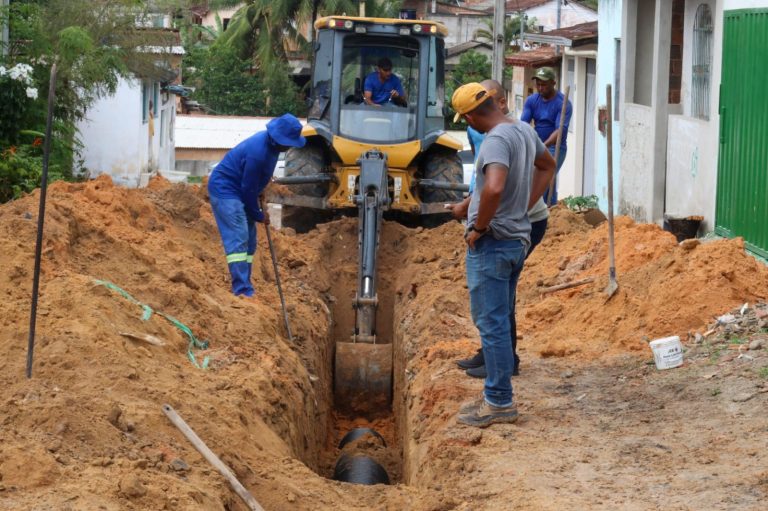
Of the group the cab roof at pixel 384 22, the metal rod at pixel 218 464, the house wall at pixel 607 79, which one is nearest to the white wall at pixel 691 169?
the house wall at pixel 607 79

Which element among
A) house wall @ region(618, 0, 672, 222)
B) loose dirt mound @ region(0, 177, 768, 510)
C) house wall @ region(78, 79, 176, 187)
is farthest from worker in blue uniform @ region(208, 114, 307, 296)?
house wall @ region(78, 79, 176, 187)

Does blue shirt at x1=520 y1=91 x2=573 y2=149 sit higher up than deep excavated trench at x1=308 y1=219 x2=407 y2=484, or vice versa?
blue shirt at x1=520 y1=91 x2=573 y2=149

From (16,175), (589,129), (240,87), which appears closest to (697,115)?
(589,129)

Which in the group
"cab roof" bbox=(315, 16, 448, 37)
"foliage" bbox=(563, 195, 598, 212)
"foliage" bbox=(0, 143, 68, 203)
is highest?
"cab roof" bbox=(315, 16, 448, 37)

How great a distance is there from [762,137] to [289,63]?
39.1 m

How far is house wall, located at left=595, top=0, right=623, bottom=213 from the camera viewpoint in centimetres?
1859

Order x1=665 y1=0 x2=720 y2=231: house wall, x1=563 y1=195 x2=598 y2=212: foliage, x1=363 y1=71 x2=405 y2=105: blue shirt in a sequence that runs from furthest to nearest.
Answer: x1=563 y1=195 x2=598 y2=212: foliage < x1=363 y1=71 x2=405 y2=105: blue shirt < x1=665 y1=0 x2=720 y2=231: house wall

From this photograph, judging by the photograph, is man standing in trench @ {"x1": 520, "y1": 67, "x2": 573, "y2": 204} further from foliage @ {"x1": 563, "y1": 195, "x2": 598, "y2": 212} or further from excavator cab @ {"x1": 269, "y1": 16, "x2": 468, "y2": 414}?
foliage @ {"x1": 563, "y1": 195, "x2": 598, "y2": 212}

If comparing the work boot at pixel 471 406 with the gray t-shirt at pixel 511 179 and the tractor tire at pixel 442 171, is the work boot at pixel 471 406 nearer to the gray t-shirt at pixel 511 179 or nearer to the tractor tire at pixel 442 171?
the gray t-shirt at pixel 511 179

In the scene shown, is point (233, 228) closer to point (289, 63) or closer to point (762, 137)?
point (762, 137)

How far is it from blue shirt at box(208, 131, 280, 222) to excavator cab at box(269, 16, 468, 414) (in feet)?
9.60

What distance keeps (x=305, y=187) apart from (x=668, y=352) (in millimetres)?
7359

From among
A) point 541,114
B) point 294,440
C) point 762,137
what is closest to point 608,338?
point 294,440

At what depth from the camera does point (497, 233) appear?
21.1 feet
